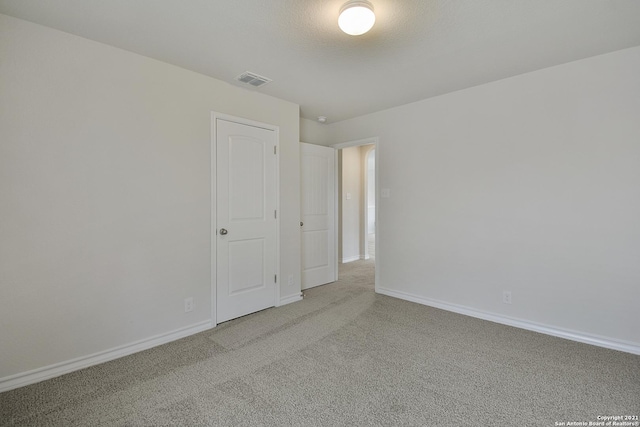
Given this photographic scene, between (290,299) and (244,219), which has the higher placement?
(244,219)

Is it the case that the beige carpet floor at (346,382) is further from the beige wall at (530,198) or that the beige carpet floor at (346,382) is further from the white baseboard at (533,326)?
the beige wall at (530,198)

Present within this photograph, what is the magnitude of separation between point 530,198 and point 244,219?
288cm

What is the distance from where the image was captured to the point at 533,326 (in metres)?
2.76

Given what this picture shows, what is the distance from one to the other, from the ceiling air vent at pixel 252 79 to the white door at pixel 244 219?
0.44m

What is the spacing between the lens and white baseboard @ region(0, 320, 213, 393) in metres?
1.92

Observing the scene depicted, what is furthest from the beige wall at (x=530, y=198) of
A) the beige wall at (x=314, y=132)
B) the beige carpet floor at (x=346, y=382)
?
the beige wall at (x=314, y=132)

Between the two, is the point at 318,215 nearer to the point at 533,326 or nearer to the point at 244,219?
the point at 244,219

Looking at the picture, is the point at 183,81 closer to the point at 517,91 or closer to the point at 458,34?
the point at 458,34

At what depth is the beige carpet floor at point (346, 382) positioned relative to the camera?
1664mm

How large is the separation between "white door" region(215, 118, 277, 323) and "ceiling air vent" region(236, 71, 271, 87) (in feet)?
1.45

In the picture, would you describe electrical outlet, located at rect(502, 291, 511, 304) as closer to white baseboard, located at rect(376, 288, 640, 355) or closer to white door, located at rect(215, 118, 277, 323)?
white baseboard, located at rect(376, 288, 640, 355)

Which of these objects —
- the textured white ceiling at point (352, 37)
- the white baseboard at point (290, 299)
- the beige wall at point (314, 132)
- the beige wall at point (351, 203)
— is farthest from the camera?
the beige wall at point (351, 203)

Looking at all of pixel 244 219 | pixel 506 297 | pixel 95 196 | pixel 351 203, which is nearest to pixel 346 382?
pixel 244 219

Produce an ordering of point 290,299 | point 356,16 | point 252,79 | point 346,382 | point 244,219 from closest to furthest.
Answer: point 356,16, point 346,382, point 252,79, point 244,219, point 290,299
